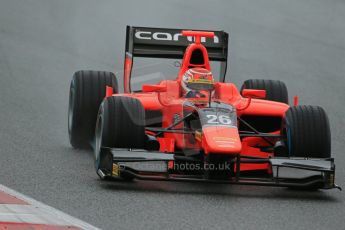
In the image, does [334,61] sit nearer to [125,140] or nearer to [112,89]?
[112,89]

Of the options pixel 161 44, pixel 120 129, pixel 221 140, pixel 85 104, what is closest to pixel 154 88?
pixel 120 129

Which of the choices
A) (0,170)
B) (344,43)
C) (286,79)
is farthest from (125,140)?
(344,43)

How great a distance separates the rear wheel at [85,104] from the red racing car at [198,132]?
1 centimetres

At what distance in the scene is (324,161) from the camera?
11984mm

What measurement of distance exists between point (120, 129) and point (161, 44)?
3086 mm

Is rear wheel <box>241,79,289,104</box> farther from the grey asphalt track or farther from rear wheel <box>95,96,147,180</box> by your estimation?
rear wheel <box>95,96,147,180</box>

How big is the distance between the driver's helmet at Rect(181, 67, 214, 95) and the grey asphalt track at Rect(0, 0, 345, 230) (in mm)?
1464

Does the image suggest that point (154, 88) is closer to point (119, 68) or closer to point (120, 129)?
point (120, 129)

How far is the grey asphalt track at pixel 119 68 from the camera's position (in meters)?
10.6

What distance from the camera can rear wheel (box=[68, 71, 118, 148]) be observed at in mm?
13977

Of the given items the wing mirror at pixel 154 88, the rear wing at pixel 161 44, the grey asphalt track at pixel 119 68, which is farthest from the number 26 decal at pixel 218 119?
the rear wing at pixel 161 44

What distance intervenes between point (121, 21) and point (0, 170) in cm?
1288

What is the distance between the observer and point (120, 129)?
1202 centimetres

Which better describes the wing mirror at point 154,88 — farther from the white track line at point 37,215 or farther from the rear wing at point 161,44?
the white track line at point 37,215
